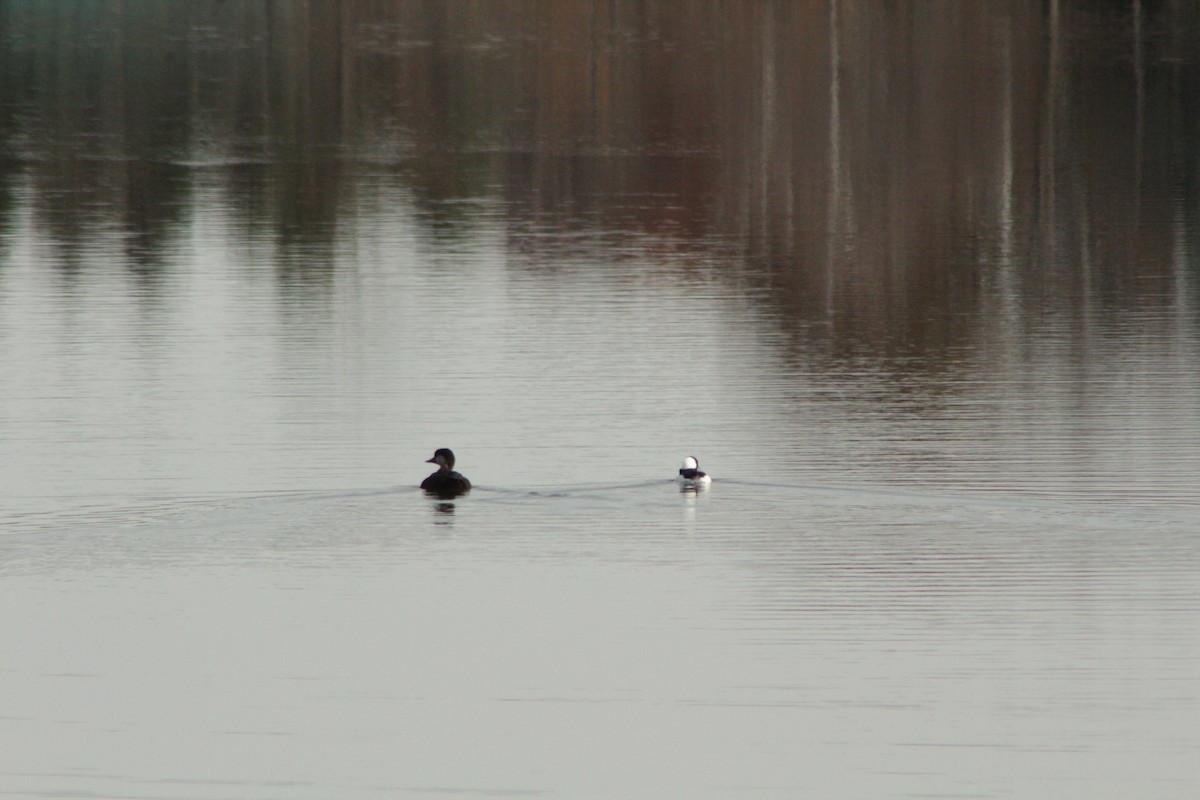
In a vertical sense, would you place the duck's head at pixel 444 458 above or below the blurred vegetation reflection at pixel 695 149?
below

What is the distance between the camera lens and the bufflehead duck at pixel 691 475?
58.9ft

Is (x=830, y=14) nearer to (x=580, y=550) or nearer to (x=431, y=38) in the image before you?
(x=431, y=38)

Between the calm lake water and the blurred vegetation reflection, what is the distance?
23cm

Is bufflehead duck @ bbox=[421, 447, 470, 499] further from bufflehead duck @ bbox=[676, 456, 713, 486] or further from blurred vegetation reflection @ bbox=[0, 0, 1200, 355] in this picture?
blurred vegetation reflection @ bbox=[0, 0, 1200, 355]

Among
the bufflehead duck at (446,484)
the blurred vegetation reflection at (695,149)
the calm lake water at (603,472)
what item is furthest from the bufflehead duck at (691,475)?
the blurred vegetation reflection at (695,149)

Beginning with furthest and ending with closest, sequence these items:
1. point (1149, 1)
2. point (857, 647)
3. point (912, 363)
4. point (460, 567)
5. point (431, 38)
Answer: point (1149, 1) → point (431, 38) → point (912, 363) → point (460, 567) → point (857, 647)

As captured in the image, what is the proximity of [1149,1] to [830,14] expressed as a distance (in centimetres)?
1896

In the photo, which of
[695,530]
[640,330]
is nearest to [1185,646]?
[695,530]

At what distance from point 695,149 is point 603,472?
31.5 m

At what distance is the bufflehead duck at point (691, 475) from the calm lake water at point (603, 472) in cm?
25

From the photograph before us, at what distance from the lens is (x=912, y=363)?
83.1ft

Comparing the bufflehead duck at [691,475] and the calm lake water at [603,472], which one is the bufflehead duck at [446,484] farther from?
the bufflehead duck at [691,475]

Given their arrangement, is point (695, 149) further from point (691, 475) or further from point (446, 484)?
point (446, 484)

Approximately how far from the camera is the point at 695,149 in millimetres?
50031
